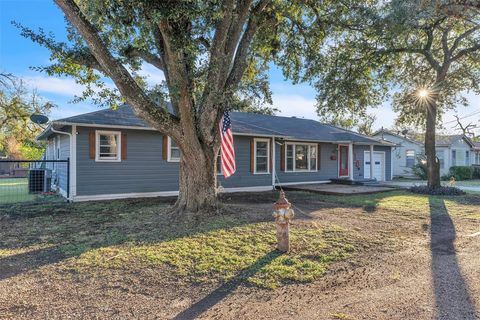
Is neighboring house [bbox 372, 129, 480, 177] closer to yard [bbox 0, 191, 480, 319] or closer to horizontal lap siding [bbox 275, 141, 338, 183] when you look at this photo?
horizontal lap siding [bbox 275, 141, 338, 183]

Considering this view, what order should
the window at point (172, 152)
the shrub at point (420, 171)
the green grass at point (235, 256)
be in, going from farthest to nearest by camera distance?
the shrub at point (420, 171)
the window at point (172, 152)
the green grass at point (235, 256)

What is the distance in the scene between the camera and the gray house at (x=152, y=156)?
1038 centimetres

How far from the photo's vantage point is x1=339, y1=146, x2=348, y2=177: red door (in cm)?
1805

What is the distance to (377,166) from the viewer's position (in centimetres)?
2017

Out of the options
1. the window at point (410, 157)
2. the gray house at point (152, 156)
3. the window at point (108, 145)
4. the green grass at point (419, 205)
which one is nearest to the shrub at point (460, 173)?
the window at point (410, 157)

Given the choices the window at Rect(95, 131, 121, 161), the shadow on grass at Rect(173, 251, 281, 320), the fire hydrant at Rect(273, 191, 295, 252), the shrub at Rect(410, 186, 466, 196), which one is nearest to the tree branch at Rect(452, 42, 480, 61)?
the shrub at Rect(410, 186, 466, 196)

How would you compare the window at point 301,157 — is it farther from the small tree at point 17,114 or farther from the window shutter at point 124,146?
the small tree at point 17,114

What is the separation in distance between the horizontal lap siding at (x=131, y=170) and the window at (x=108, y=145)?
21cm

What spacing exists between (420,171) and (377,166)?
249 inches

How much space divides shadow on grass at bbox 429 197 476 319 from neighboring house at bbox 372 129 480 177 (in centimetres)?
2049

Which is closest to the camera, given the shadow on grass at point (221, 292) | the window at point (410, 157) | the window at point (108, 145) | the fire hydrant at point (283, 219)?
the shadow on grass at point (221, 292)

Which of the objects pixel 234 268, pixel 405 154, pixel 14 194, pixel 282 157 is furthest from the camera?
pixel 405 154

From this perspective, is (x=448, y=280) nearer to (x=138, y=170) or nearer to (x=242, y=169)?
(x=138, y=170)

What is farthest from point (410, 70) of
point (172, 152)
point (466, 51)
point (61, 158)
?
point (61, 158)
